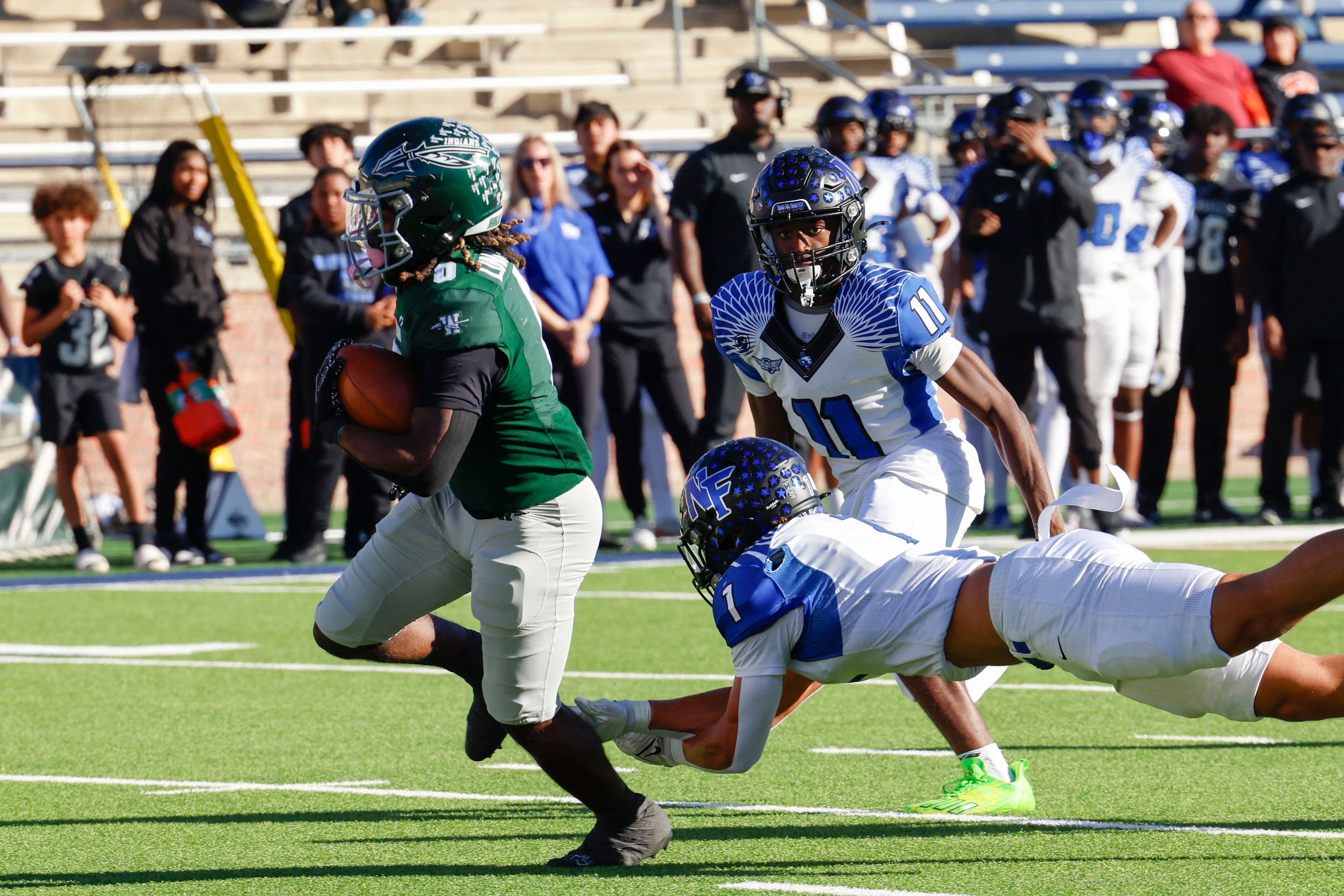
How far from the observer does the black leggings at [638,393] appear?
33.8 ft

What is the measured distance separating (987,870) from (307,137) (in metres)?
7.15

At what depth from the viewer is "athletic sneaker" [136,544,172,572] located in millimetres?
9977

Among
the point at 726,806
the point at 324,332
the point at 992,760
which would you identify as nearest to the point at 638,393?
the point at 324,332

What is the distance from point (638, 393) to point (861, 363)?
18.6 ft

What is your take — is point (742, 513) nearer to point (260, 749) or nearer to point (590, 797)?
point (590, 797)

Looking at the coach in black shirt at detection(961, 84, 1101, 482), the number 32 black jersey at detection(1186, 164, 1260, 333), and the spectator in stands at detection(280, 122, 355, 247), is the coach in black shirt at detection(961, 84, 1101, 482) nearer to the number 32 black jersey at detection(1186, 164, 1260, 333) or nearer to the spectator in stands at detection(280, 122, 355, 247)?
the number 32 black jersey at detection(1186, 164, 1260, 333)

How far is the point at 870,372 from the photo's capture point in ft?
15.7

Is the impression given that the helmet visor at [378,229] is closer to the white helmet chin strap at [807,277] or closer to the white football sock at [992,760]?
the white helmet chin strap at [807,277]

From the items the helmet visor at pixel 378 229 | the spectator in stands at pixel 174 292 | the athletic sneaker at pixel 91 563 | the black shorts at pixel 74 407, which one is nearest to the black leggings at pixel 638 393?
the spectator in stands at pixel 174 292

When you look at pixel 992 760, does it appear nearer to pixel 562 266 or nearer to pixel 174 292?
pixel 562 266

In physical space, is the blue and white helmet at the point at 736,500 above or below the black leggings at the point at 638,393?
above

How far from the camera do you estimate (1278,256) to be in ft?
35.3

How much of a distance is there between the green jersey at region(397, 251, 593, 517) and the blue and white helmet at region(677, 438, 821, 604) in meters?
0.35

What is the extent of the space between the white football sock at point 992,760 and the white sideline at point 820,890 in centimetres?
83
